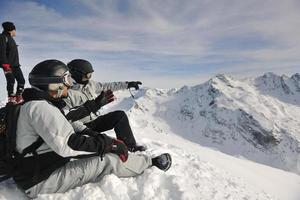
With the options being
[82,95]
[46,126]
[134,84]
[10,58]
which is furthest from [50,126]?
[10,58]

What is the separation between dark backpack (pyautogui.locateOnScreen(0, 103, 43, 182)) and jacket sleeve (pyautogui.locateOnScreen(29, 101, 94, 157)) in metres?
0.33

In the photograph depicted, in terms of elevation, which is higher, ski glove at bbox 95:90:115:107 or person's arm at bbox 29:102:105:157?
ski glove at bbox 95:90:115:107

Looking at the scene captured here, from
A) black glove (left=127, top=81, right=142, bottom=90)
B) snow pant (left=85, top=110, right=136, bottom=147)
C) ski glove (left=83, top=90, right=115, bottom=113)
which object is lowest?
snow pant (left=85, top=110, right=136, bottom=147)

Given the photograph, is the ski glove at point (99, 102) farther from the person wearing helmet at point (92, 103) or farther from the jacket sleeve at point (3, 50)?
the jacket sleeve at point (3, 50)

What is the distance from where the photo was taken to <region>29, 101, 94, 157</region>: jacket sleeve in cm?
Result: 557

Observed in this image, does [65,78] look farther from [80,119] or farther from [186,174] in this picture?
[186,174]

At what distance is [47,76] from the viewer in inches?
236

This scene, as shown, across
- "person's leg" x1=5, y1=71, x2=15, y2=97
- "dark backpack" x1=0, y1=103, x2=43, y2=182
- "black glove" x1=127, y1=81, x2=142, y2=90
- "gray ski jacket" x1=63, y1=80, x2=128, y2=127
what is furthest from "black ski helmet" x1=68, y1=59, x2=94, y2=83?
"person's leg" x1=5, y1=71, x2=15, y2=97

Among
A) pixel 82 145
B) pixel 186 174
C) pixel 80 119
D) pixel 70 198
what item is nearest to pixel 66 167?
pixel 70 198

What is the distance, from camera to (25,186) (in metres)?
6.21

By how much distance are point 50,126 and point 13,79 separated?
7.57 m

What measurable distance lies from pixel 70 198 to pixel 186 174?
8.48 feet

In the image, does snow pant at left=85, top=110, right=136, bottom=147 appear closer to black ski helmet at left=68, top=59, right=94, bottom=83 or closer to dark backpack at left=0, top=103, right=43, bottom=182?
black ski helmet at left=68, top=59, right=94, bottom=83

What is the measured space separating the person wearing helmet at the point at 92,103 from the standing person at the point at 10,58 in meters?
3.76
